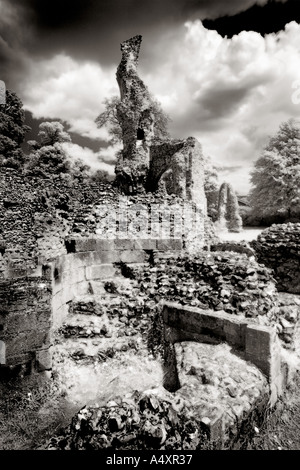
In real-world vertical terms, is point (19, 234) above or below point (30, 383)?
above

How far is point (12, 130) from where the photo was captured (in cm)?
2453

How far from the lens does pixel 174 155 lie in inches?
756

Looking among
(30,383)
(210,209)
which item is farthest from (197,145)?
(30,383)

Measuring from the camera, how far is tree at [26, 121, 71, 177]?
23.2m

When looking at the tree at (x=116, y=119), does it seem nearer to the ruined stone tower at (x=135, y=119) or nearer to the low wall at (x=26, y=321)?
the ruined stone tower at (x=135, y=119)

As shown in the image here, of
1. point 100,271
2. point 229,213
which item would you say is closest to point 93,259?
point 100,271

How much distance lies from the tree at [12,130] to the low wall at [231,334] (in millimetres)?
24235

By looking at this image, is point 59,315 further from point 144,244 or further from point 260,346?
point 260,346

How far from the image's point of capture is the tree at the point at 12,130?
23.5m

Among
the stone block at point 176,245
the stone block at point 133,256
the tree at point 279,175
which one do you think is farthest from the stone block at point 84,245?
the tree at point 279,175

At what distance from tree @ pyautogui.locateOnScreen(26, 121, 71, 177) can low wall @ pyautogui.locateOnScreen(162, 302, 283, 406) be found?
21.0m

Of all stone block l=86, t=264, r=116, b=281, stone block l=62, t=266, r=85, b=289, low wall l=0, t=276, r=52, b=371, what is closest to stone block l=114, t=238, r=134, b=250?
stone block l=86, t=264, r=116, b=281

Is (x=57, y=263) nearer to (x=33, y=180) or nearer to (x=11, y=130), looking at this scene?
(x=33, y=180)

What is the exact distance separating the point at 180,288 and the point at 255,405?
324 centimetres
